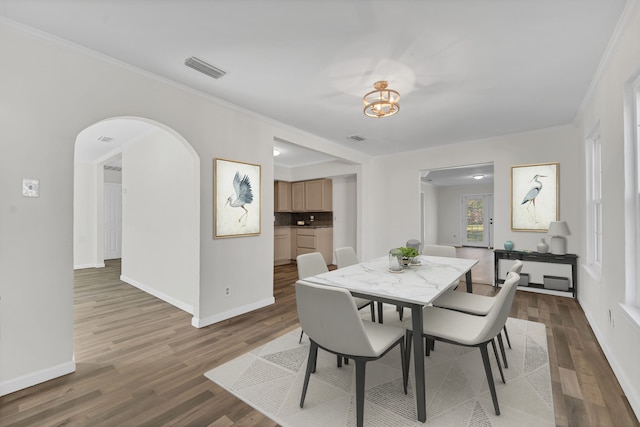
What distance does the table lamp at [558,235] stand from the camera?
13.4 feet

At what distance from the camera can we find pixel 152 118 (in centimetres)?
271

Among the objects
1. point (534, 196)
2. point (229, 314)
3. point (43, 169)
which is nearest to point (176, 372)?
point (229, 314)

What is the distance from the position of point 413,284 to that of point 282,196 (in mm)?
5980

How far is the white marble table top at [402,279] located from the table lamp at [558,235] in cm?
225

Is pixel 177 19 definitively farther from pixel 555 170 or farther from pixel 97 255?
pixel 97 255

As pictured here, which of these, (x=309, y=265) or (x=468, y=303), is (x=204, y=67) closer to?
(x=309, y=265)

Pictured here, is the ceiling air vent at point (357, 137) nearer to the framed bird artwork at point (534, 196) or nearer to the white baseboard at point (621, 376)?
the framed bird artwork at point (534, 196)

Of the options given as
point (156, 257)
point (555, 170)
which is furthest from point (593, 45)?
point (156, 257)

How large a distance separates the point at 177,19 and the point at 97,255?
656cm

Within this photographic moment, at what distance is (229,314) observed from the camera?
3.38 m

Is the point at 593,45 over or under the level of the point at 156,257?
over

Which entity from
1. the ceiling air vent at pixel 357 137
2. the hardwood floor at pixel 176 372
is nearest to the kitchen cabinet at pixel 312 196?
the ceiling air vent at pixel 357 137

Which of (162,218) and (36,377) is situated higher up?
(162,218)

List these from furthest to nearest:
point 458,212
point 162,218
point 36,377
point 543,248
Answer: point 458,212 → point 543,248 → point 162,218 → point 36,377
